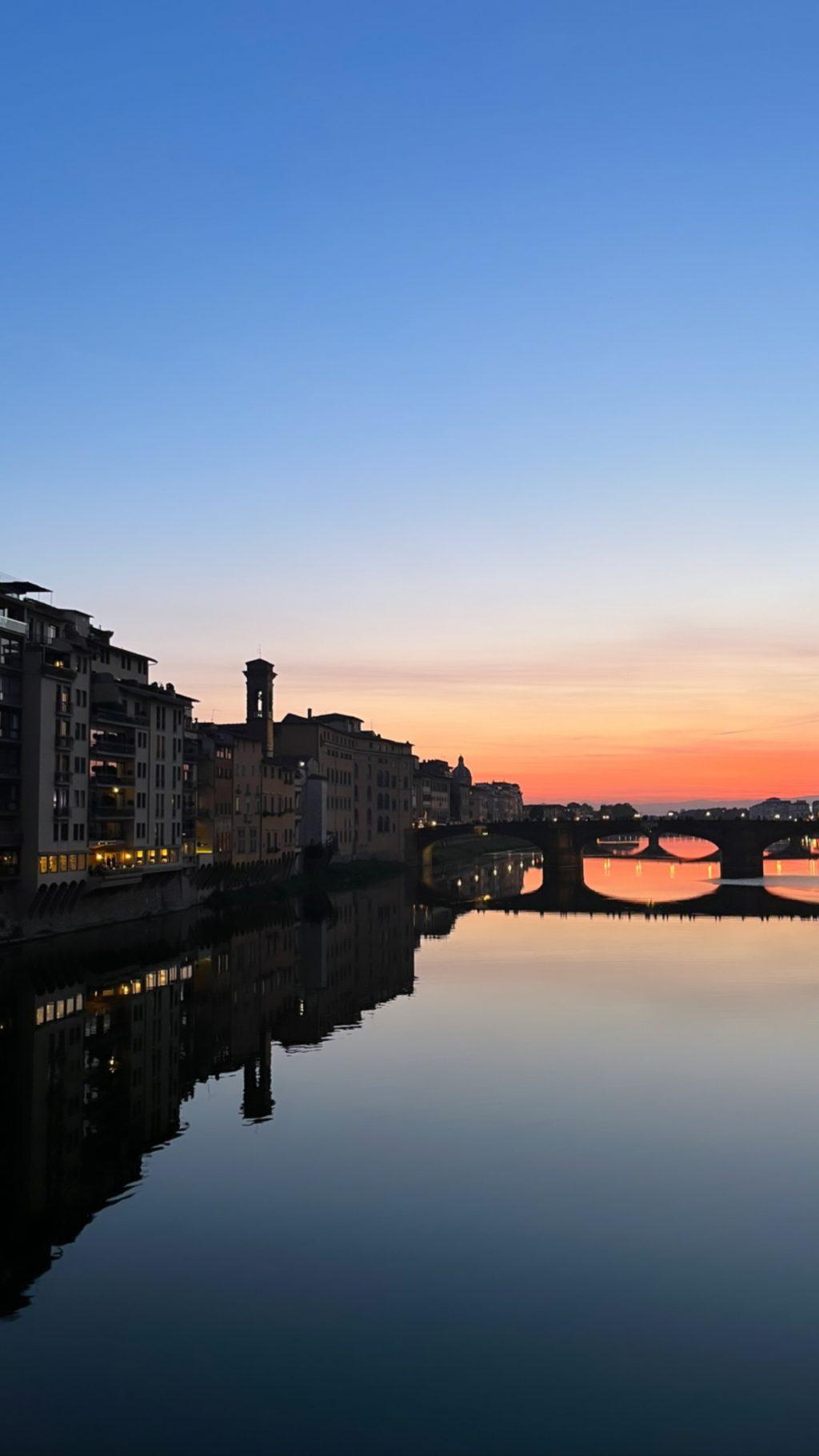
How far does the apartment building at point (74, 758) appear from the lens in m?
66.1

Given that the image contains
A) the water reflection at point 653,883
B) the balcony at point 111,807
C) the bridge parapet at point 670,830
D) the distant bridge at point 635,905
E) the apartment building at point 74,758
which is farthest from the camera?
the bridge parapet at point 670,830

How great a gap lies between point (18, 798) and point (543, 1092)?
41698 mm

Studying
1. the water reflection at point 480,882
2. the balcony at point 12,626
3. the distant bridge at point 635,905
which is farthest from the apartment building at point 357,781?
the balcony at point 12,626

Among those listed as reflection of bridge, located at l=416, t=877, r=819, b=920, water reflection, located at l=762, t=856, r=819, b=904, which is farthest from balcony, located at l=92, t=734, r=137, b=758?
water reflection, located at l=762, t=856, r=819, b=904

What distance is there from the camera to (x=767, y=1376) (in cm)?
1839

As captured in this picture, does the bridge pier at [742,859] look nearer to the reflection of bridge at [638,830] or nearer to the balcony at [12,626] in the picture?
the reflection of bridge at [638,830]

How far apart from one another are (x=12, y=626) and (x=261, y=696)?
66.0 meters

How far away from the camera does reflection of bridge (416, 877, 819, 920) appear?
107 m

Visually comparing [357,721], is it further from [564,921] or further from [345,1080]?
[345,1080]

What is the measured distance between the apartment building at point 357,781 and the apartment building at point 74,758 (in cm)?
4915

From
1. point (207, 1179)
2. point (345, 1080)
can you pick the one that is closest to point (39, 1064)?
point (345, 1080)

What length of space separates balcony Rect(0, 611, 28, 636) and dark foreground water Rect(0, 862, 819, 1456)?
2213cm

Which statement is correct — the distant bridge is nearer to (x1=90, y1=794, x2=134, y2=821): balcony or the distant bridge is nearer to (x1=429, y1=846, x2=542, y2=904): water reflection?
(x1=429, y1=846, x2=542, y2=904): water reflection

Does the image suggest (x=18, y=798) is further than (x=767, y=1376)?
Yes
